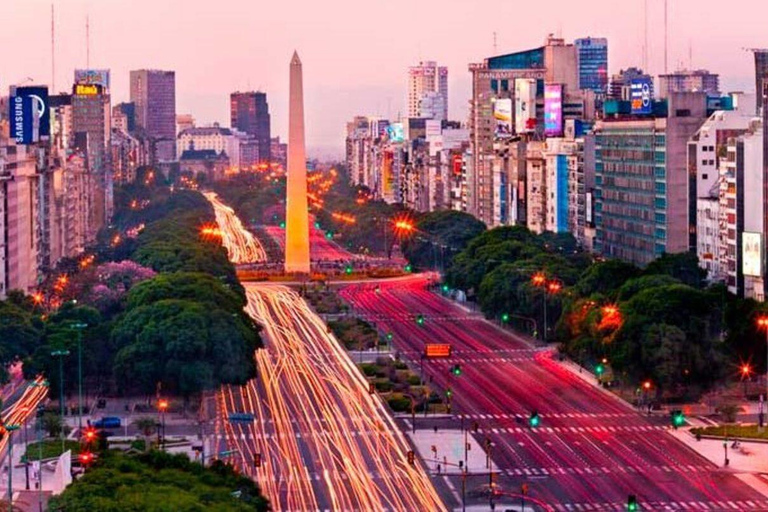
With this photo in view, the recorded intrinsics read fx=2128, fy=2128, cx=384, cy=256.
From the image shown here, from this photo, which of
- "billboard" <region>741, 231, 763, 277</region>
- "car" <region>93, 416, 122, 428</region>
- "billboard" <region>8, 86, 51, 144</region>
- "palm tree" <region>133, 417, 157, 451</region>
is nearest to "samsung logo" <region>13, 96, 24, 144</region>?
"billboard" <region>8, 86, 51, 144</region>

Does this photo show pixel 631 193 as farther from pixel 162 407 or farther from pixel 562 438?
pixel 162 407

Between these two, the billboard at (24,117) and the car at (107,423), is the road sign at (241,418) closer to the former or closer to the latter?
the car at (107,423)

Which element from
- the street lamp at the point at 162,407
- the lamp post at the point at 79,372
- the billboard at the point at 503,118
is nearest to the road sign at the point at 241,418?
the street lamp at the point at 162,407

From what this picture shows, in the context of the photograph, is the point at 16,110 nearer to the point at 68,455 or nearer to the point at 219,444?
the point at 219,444

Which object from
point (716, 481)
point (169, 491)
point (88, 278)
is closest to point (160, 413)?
point (716, 481)

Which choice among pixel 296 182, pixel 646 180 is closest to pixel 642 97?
pixel 646 180

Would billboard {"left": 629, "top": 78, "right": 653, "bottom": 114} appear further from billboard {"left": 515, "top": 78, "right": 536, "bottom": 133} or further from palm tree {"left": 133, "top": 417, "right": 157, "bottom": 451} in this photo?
palm tree {"left": 133, "top": 417, "right": 157, "bottom": 451}

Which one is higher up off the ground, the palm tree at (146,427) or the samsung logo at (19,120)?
the samsung logo at (19,120)
